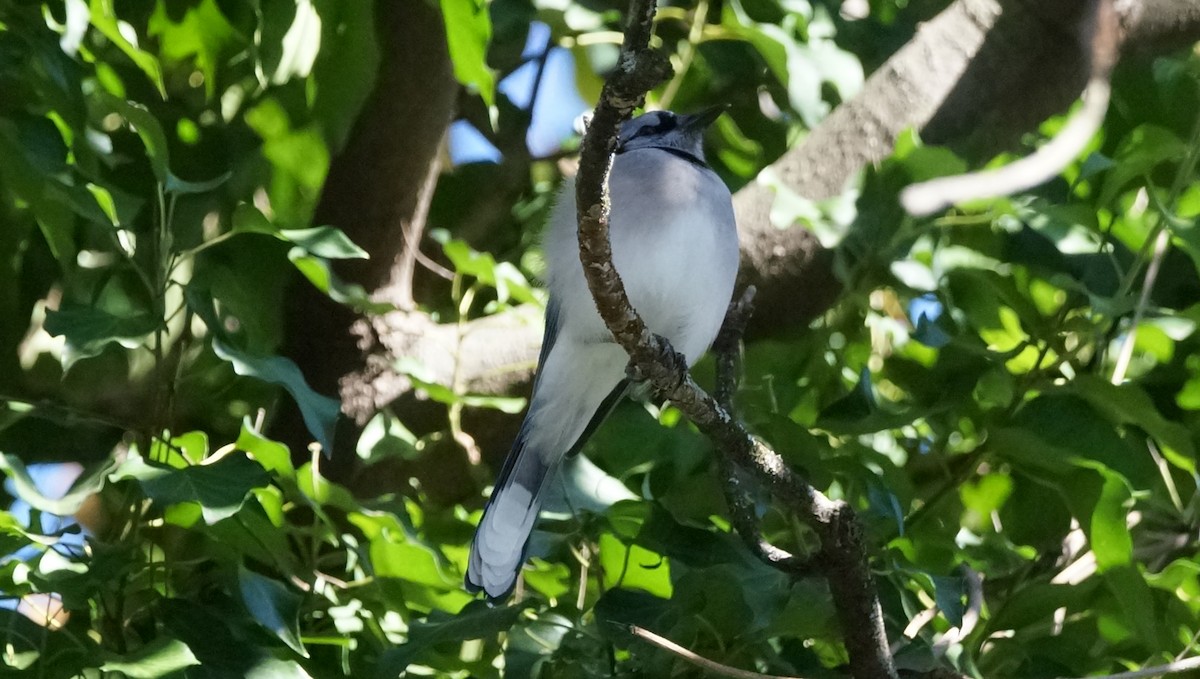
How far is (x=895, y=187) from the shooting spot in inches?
101

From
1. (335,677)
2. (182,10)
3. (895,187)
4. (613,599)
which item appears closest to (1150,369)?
(895,187)

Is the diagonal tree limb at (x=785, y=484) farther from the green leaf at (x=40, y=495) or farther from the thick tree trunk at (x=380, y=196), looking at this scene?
the thick tree trunk at (x=380, y=196)

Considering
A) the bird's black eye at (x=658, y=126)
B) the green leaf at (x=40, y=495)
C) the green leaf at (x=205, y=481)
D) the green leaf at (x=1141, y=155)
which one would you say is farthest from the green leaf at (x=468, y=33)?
the green leaf at (x=1141, y=155)

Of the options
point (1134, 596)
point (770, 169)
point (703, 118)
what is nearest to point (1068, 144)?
point (1134, 596)

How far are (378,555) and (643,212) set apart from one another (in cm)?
104

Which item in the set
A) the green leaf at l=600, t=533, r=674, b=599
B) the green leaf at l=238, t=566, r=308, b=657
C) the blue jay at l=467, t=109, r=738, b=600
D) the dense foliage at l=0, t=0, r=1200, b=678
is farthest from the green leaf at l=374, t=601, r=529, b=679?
the blue jay at l=467, t=109, r=738, b=600

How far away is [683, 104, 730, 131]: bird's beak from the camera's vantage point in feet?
10.3

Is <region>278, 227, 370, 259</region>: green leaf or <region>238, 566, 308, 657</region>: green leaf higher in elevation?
<region>278, 227, 370, 259</region>: green leaf

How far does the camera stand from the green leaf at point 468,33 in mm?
2320

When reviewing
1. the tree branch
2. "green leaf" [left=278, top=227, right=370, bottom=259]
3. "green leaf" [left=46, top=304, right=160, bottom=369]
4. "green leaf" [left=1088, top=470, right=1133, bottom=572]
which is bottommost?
"green leaf" [left=1088, top=470, right=1133, bottom=572]

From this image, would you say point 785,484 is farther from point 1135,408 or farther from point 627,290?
point 627,290

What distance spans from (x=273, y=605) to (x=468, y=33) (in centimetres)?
101

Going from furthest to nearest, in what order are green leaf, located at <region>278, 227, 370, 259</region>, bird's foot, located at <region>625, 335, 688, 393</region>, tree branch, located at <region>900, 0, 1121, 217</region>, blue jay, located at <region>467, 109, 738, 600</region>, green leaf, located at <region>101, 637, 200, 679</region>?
blue jay, located at <region>467, 109, 738, 600</region> < green leaf, located at <region>278, 227, 370, 259</region> < bird's foot, located at <region>625, 335, 688, 393</region> < green leaf, located at <region>101, 637, 200, 679</region> < tree branch, located at <region>900, 0, 1121, 217</region>

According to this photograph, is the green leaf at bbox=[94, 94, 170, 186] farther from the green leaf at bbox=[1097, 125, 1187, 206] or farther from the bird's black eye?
the green leaf at bbox=[1097, 125, 1187, 206]
